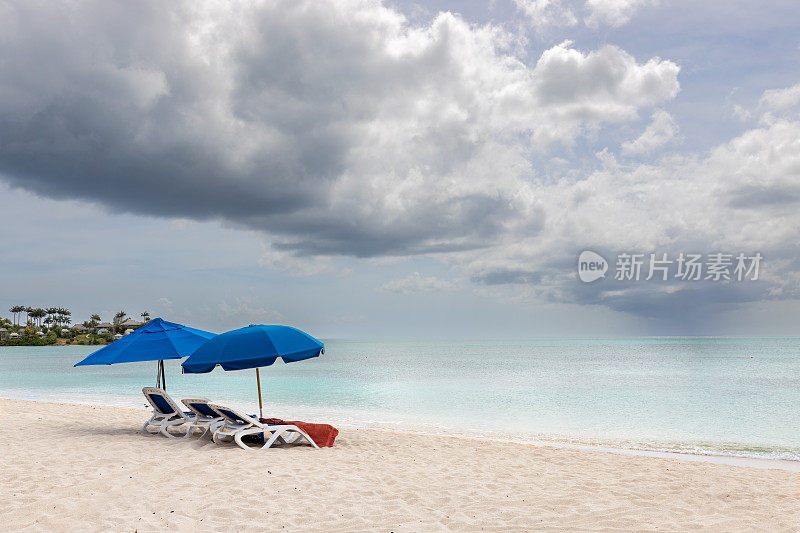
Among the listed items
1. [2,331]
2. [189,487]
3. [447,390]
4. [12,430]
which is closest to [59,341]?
[2,331]

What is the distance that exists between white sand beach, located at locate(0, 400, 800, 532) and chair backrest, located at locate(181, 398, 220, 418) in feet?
1.69

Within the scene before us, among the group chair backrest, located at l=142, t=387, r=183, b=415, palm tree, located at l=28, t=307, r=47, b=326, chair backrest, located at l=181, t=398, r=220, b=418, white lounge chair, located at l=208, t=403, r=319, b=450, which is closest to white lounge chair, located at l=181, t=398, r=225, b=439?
chair backrest, located at l=181, t=398, r=220, b=418

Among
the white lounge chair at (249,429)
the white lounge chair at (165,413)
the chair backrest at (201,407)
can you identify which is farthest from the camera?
the white lounge chair at (165,413)

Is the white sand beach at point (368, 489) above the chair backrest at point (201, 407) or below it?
below

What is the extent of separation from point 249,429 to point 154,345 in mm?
2305

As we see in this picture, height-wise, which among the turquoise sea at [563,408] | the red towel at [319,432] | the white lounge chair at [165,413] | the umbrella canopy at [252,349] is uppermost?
the umbrella canopy at [252,349]

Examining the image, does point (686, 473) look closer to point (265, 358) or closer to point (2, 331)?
point (265, 358)

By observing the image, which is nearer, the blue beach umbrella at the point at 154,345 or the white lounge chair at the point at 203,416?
the white lounge chair at the point at 203,416

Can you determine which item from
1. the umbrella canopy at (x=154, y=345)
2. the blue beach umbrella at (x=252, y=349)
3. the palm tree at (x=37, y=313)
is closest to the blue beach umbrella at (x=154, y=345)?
the umbrella canopy at (x=154, y=345)

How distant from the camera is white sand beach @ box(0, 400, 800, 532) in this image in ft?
15.5

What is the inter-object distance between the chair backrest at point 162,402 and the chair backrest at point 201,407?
649 millimetres

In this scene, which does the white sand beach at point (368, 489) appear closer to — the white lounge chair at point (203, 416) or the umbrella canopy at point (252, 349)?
the white lounge chair at point (203, 416)

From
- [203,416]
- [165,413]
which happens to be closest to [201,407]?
[203,416]

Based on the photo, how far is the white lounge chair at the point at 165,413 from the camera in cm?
941
